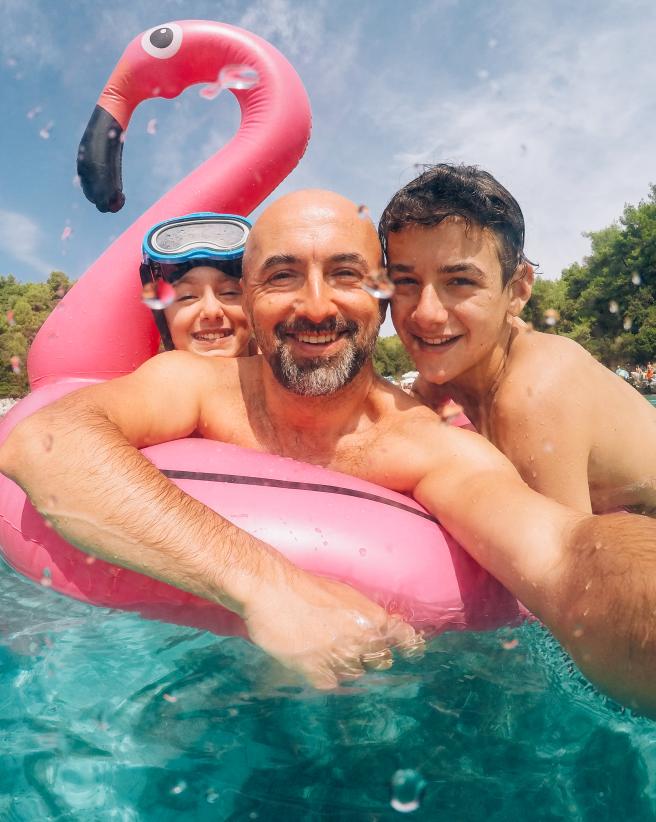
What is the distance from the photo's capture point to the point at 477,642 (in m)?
2.38

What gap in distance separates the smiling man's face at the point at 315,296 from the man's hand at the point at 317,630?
1.14 meters

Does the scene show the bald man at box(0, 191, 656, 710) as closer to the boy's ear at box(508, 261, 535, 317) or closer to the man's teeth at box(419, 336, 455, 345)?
the man's teeth at box(419, 336, 455, 345)

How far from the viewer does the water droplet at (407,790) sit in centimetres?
167

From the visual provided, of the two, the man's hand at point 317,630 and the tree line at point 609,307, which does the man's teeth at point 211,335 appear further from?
the tree line at point 609,307

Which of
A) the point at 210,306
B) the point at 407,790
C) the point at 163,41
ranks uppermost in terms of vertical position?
the point at 163,41

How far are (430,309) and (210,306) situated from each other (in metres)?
1.65

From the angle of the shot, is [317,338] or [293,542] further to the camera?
[317,338]

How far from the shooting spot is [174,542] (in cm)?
201

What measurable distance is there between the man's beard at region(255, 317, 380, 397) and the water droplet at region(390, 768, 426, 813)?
1.62 m

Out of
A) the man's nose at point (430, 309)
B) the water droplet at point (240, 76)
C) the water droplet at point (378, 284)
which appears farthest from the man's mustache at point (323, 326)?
the water droplet at point (240, 76)

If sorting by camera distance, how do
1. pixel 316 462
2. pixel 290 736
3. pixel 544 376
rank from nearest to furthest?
pixel 290 736 < pixel 544 376 < pixel 316 462

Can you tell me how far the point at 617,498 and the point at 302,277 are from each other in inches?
84.4

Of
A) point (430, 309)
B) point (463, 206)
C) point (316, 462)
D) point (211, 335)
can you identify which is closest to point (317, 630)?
point (316, 462)

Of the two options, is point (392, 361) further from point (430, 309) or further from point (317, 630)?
point (317, 630)
